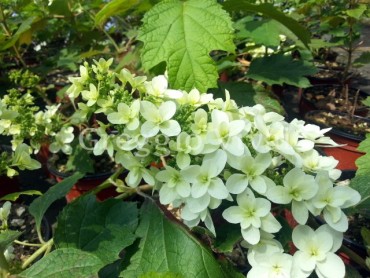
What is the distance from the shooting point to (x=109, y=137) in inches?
40.6

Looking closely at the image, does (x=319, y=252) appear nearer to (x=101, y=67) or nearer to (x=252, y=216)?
(x=252, y=216)

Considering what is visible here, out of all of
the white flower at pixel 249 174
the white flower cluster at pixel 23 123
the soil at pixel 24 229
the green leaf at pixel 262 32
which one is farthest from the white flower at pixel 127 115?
the green leaf at pixel 262 32

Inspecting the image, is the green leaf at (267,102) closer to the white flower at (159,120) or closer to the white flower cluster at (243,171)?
the white flower cluster at (243,171)

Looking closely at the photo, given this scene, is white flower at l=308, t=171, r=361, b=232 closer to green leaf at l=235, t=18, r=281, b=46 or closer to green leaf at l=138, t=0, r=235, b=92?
green leaf at l=138, t=0, r=235, b=92

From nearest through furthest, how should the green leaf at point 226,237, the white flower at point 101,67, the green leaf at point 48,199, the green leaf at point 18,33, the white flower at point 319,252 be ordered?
the white flower at point 319,252 < the green leaf at point 226,237 < the white flower at point 101,67 < the green leaf at point 48,199 < the green leaf at point 18,33

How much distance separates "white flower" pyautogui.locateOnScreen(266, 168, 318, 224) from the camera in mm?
829

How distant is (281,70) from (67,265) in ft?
4.59

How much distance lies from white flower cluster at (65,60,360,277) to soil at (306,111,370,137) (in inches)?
55.4

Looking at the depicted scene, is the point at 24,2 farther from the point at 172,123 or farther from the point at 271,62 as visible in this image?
the point at 172,123

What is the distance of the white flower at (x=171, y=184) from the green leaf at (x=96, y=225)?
0.71 feet

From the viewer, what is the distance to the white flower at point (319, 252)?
81 cm

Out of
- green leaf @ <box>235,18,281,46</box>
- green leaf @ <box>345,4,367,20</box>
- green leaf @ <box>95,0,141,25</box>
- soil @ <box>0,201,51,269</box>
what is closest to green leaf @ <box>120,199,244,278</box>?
soil @ <box>0,201,51,269</box>

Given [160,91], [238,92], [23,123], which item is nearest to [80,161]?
[23,123]

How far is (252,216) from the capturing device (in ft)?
2.77
